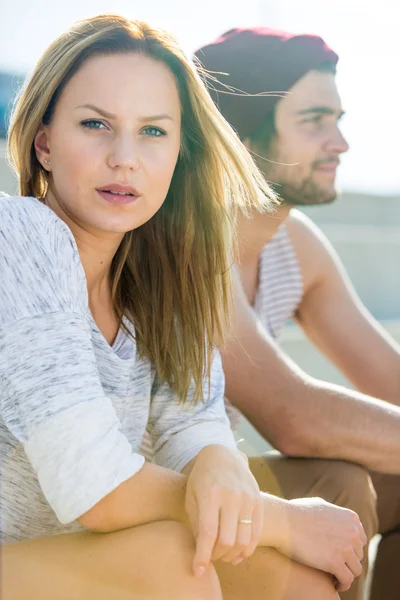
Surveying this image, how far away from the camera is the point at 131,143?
4.77 feet

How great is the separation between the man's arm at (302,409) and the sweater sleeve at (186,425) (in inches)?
10.1

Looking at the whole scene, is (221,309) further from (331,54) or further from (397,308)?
(397,308)

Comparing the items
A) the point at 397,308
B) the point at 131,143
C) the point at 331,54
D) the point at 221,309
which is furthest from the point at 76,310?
the point at 397,308

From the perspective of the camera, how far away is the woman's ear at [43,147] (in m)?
1.53

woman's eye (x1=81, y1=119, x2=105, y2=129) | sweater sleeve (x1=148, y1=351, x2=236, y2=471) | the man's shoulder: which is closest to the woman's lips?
woman's eye (x1=81, y1=119, x2=105, y2=129)

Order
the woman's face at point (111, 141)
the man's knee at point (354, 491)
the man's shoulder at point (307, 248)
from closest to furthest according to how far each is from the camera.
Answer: the woman's face at point (111, 141) → the man's knee at point (354, 491) → the man's shoulder at point (307, 248)

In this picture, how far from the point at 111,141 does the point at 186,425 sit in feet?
1.77

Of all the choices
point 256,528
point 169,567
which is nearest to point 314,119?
point 256,528

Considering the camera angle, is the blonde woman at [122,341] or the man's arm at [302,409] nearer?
the blonde woman at [122,341]

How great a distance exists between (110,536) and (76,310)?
34cm

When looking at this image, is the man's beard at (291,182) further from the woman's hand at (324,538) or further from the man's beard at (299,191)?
the woman's hand at (324,538)

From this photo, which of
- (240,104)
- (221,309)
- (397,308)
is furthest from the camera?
(397,308)

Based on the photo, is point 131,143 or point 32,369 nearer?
point 32,369

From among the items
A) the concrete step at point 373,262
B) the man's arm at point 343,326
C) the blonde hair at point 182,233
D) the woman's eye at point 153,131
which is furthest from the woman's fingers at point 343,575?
the concrete step at point 373,262
